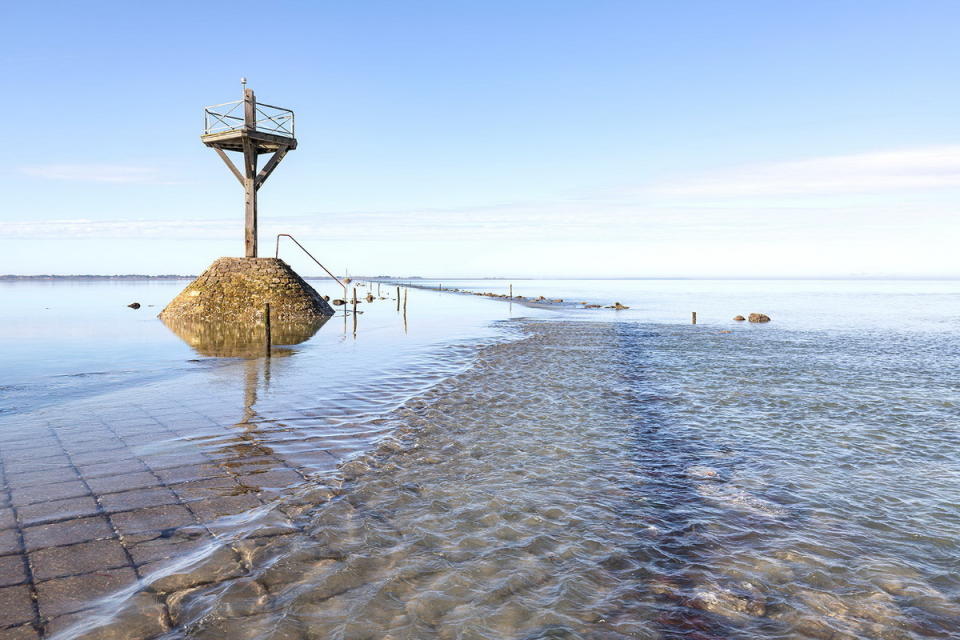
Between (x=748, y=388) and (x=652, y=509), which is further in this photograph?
(x=748, y=388)

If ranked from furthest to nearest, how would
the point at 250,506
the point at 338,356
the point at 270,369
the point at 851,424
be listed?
the point at 338,356 → the point at 270,369 → the point at 851,424 → the point at 250,506

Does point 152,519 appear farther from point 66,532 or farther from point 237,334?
point 237,334

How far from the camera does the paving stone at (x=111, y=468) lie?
24.4 ft

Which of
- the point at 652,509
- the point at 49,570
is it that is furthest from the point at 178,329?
the point at 652,509

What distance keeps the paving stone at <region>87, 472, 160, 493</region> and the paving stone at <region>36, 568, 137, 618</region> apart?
2356mm

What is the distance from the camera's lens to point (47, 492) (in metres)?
6.72

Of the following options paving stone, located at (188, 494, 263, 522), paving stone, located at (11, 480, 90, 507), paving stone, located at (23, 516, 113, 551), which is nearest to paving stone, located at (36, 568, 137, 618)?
paving stone, located at (23, 516, 113, 551)

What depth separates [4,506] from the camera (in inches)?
246

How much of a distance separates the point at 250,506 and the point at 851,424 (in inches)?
498

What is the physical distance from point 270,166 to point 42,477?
27.6 meters

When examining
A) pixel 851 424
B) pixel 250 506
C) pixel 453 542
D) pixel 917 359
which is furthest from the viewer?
pixel 917 359

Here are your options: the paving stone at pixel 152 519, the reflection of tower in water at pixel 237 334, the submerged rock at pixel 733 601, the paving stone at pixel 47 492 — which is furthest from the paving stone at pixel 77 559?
the reflection of tower in water at pixel 237 334

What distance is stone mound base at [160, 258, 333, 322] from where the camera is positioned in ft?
106

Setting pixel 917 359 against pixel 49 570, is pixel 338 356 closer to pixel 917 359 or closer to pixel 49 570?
pixel 49 570
